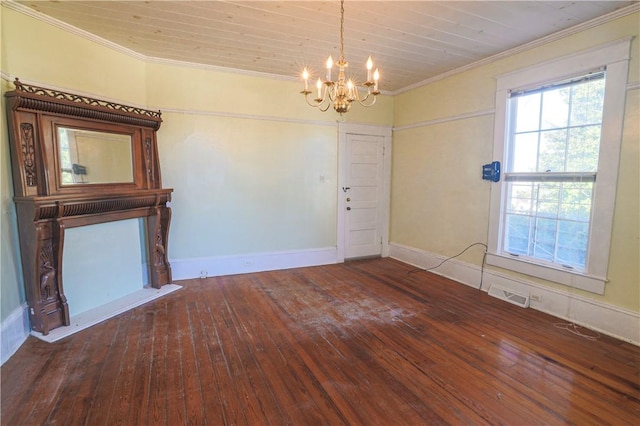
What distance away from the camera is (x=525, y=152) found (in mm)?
3459

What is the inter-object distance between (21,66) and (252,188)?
8.41ft

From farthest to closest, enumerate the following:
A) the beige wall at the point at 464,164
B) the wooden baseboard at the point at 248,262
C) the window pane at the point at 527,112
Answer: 1. the wooden baseboard at the point at 248,262
2. the window pane at the point at 527,112
3. the beige wall at the point at 464,164

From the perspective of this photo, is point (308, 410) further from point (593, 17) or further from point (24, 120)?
point (593, 17)

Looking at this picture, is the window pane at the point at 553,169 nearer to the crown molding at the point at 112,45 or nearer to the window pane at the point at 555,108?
the window pane at the point at 555,108

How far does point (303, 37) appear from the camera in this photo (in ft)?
10.4

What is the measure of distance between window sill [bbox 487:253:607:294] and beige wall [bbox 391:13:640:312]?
0.07m

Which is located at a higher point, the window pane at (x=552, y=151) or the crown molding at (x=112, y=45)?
the crown molding at (x=112, y=45)

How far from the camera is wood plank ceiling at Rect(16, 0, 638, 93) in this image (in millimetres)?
2592

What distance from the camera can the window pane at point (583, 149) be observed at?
2877 millimetres

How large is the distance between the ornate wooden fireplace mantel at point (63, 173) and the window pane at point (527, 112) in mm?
4153

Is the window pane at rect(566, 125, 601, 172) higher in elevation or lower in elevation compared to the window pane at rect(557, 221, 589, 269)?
higher

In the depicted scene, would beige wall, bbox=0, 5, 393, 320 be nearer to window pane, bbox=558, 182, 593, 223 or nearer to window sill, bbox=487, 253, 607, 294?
window sill, bbox=487, 253, 607, 294

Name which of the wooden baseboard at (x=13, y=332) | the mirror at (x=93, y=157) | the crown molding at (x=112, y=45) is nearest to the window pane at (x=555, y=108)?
the crown molding at (x=112, y=45)

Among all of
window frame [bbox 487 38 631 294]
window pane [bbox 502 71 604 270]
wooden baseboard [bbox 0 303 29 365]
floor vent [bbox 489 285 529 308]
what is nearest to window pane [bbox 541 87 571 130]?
window pane [bbox 502 71 604 270]
